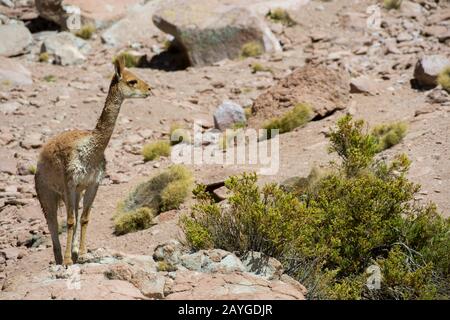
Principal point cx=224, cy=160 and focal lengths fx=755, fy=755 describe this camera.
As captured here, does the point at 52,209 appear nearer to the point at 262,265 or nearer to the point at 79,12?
the point at 262,265

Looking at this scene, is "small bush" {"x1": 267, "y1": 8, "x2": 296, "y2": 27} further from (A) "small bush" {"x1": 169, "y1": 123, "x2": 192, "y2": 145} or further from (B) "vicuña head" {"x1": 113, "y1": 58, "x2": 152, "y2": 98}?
(B) "vicuña head" {"x1": 113, "y1": 58, "x2": 152, "y2": 98}

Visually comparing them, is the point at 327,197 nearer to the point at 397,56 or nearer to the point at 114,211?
the point at 114,211

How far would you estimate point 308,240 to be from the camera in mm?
8672

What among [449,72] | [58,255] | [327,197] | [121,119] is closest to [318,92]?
[449,72]

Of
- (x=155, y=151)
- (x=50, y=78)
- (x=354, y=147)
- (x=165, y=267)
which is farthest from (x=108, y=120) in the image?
(x=50, y=78)

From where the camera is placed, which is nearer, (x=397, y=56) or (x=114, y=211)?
(x=114, y=211)

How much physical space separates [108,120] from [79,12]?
51.4ft

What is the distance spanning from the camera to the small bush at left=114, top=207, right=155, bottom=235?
12.1 metres

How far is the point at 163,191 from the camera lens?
12789 millimetres

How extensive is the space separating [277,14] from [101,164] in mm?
14271

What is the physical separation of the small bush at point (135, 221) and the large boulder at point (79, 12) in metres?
12.7

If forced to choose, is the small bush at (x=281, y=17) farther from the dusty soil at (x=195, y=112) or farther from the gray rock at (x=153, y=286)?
the gray rock at (x=153, y=286)

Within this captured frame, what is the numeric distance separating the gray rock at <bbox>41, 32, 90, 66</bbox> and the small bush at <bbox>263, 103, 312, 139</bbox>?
27.0 feet

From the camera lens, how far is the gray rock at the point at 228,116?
53.9 feet
